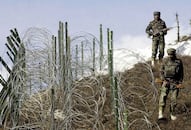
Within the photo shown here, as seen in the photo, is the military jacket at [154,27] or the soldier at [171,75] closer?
the soldier at [171,75]

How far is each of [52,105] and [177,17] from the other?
2182cm

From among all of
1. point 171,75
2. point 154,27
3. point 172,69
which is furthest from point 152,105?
point 154,27

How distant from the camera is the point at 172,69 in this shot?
15.1 m

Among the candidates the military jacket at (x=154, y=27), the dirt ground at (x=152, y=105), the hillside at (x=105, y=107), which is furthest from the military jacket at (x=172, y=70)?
the military jacket at (x=154, y=27)

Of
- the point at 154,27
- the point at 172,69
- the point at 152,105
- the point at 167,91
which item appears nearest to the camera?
the point at 172,69

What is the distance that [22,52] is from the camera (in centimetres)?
1222

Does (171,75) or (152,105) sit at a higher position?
(171,75)

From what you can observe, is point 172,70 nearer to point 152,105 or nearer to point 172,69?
point 172,69

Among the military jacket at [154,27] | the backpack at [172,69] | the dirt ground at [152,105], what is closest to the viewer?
the backpack at [172,69]

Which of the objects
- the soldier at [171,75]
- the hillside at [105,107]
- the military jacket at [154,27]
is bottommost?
the hillside at [105,107]

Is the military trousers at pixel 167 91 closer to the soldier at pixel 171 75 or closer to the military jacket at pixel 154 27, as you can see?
the soldier at pixel 171 75

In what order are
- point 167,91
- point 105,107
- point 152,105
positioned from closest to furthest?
point 167,91 < point 105,107 < point 152,105

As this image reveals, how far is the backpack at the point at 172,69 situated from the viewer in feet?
49.4

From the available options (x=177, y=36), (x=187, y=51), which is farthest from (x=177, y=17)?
(x=187, y=51)
